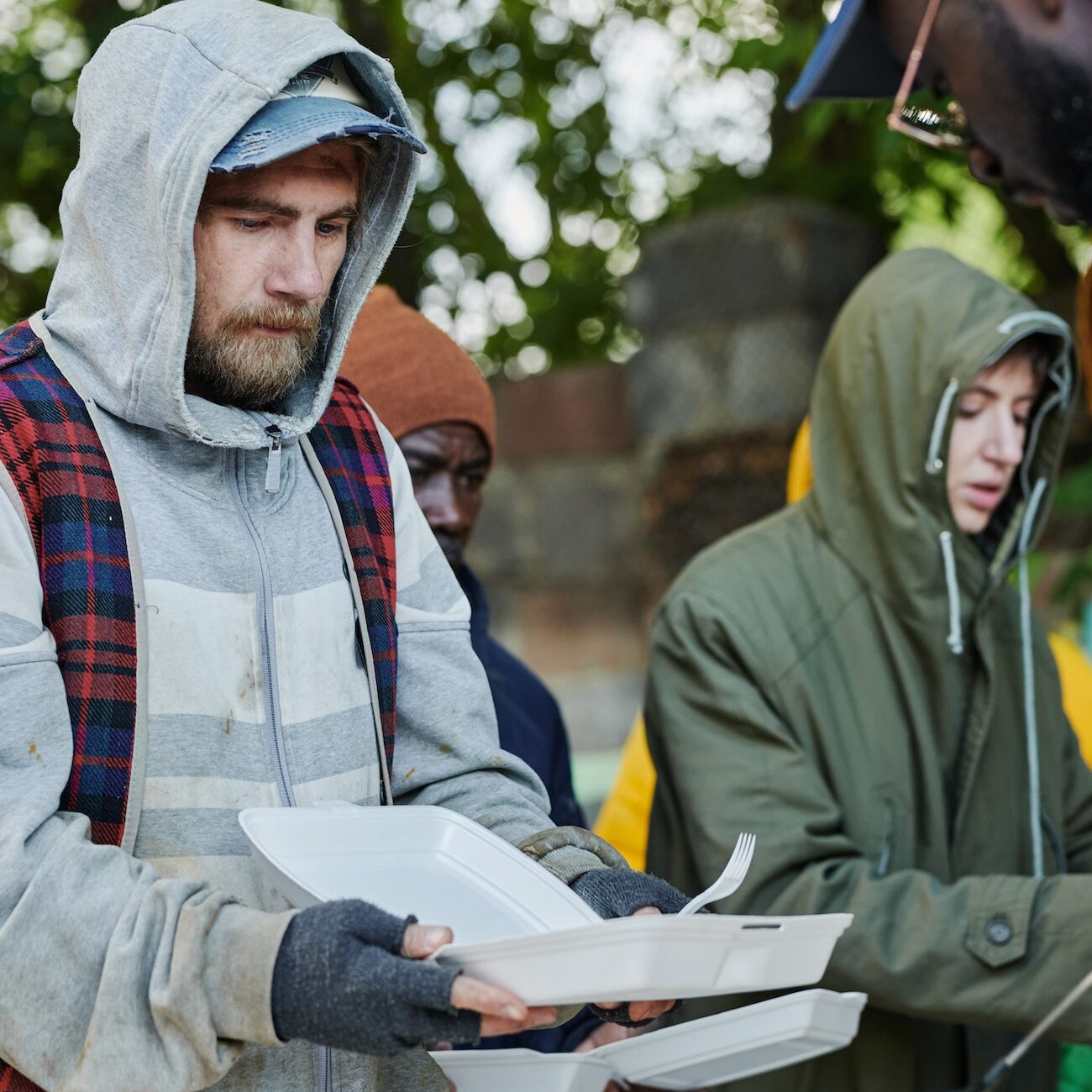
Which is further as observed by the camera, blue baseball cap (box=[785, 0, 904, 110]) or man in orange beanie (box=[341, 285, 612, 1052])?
A: man in orange beanie (box=[341, 285, 612, 1052])

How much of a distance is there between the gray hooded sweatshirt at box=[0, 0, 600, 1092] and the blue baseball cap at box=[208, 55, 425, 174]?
→ 30 millimetres

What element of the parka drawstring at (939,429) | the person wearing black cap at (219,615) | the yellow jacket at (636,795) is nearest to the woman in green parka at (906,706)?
the parka drawstring at (939,429)

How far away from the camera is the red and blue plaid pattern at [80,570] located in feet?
4.69

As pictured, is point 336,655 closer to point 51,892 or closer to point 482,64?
point 51,892

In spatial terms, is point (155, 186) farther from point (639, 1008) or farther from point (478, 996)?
point (639, 1008)

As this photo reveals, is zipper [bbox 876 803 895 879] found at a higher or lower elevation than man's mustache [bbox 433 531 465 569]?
lower

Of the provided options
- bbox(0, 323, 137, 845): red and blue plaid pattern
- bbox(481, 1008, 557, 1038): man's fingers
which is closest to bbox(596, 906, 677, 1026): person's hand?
bbox(481, 1008, 557, 1038): man's fingers

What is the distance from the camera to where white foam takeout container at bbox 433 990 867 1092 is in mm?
1483

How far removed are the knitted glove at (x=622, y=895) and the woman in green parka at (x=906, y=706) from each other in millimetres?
776

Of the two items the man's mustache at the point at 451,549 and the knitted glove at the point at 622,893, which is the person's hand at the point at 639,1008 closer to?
the knitted glove at the point at 622,893

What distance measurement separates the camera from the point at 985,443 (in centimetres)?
277

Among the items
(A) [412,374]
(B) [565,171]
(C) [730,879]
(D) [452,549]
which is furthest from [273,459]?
(B) [565,171]

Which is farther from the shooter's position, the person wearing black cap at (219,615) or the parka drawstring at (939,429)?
the parka drawstring at (939,429)

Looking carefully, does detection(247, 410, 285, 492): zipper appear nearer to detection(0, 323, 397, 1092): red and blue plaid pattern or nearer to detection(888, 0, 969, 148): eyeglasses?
detection(0, 323, 397, 1092): red and blue plaid pattern
